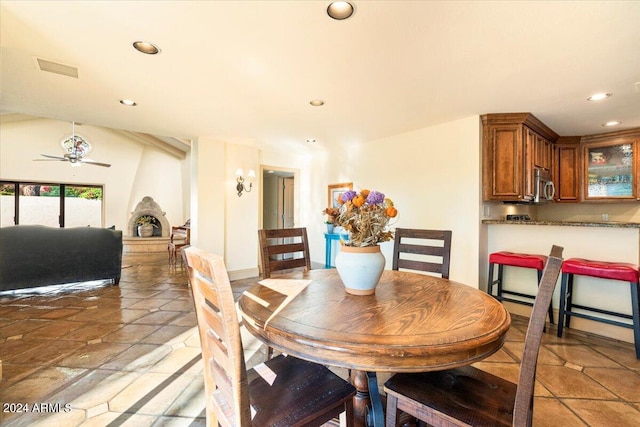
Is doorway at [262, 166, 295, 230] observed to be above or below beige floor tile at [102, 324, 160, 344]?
above

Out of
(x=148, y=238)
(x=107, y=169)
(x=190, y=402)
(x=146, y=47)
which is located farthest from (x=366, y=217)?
(x=107, y=169)

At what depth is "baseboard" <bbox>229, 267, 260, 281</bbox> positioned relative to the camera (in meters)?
4.94

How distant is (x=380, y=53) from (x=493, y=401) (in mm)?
2161

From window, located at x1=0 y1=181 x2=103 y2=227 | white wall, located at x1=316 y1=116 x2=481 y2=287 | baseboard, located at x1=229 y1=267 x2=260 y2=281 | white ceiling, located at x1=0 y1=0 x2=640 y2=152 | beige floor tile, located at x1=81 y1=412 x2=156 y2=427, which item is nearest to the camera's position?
beige floor tile, located at x1=81 y1=412 x2=156 y2=427

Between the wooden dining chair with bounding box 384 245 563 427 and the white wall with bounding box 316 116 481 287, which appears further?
the white wall with bounding box 316 116 481 287

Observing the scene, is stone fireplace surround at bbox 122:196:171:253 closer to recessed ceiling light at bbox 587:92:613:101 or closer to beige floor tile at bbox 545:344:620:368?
beige floor tile at bbox 545:344:620:368

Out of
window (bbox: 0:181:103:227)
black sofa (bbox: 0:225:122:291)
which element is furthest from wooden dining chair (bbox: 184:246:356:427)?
window (bbox: 0:181:103:227)

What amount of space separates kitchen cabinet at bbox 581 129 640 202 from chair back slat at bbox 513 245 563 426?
16.4 ft

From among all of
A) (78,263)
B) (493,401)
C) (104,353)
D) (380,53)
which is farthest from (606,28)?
(78,263)

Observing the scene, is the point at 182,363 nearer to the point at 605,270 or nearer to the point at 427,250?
the point at 427,250

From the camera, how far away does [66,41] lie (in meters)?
1.97

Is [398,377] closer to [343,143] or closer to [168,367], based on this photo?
[168,367]

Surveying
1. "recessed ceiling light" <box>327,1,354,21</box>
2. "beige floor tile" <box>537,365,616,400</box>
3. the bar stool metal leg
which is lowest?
"beige floor tile" <box>537,365,616,400</box>

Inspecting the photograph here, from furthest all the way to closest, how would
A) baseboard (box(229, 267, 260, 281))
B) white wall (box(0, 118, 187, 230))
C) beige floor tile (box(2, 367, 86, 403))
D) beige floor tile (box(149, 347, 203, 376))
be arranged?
1. white wall (box(0, 118, 187, 230))
2. baseboard (box(229, 267, 260, 281))
3. beige floor tile (box(149, 347, 203, 376))
4. beige floor tile (box(2, 367, 86, 403))
